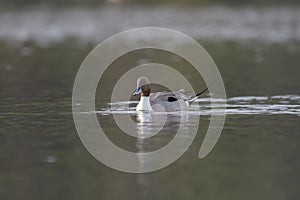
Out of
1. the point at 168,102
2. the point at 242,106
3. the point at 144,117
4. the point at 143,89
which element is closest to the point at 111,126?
the point at 144,117

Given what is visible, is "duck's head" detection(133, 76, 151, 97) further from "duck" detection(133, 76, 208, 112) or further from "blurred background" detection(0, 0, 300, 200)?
"blurred background" detection(0, 0, 300, 200)

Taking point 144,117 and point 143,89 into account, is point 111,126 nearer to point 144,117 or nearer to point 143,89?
point 144,117

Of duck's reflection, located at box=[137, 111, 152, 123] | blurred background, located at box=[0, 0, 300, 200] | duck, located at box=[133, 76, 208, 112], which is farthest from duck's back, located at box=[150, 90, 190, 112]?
blurred background, located at box=[0, 0, 300, 200]

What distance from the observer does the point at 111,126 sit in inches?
455

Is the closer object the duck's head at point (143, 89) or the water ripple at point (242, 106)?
the water ripple at point (242, 106)

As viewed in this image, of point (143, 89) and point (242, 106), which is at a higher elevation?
point (143, 89)

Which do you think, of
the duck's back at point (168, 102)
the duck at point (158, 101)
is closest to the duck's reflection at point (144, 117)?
the duck at point (158, 101)

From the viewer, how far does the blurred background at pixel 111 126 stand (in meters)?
8.17

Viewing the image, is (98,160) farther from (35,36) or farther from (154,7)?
(154,7)

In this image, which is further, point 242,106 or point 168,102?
point 242,106

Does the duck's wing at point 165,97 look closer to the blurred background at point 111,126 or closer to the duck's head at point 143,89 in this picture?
the duck's head at point 143,89

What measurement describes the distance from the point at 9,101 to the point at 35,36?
1637 cm

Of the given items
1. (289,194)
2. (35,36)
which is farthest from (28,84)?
(35,36)

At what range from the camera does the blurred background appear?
26.8ft
